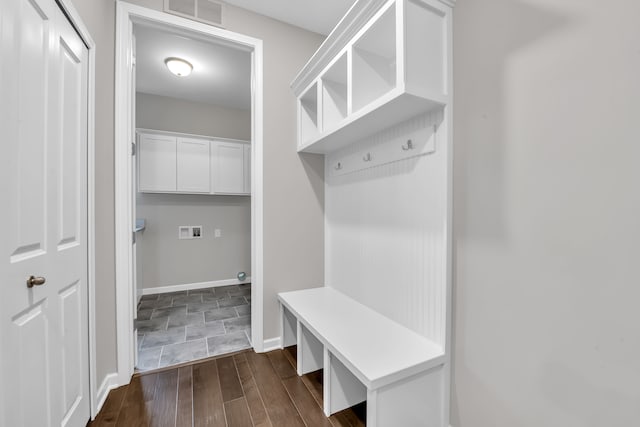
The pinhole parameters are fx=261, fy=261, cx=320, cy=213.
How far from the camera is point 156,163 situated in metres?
3.38

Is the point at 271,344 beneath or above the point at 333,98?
beneath

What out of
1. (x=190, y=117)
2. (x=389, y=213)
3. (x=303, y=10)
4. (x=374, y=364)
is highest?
(x=303, y=10)

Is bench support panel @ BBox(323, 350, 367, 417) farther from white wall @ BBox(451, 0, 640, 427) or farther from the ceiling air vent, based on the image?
the ceiling air vent

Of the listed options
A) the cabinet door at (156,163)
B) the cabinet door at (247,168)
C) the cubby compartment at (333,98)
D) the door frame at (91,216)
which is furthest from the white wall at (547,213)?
the cabinet door at (156,163)

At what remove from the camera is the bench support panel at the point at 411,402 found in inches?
46.1

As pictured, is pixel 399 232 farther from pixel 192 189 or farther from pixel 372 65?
pixel 192 189

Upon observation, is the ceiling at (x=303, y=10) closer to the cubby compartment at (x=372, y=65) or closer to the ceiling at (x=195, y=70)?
the ceiling at (x=195, y=70)

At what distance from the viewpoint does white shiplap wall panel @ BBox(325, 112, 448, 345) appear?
1.37 meters

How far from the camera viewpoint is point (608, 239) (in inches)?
33.0

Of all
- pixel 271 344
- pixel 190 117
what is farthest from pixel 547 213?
pixel 190 117

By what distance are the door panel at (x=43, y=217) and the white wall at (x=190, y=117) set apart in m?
2.52

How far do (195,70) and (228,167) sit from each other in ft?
4.13

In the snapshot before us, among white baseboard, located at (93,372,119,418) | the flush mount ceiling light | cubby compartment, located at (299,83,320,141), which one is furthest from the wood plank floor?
the flush mount ceiling light

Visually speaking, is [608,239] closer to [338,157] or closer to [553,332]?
[553,332]
